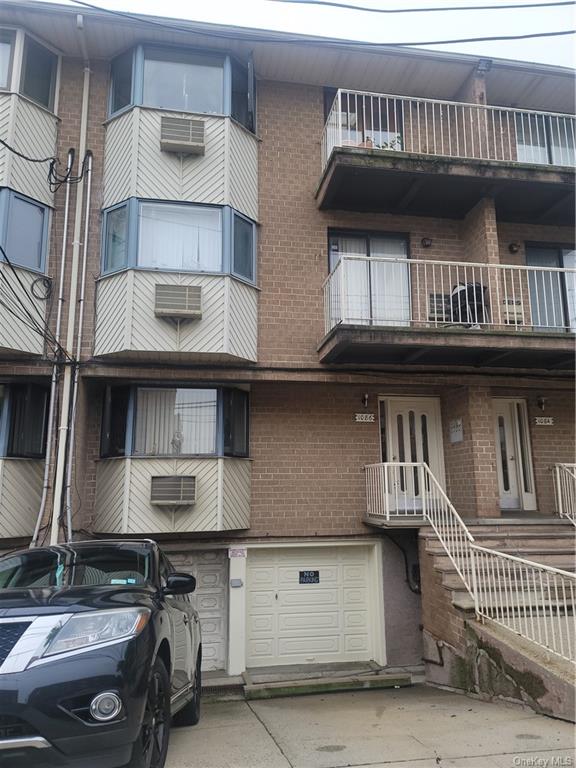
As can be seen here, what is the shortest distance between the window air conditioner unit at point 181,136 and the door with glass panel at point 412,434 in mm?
5647

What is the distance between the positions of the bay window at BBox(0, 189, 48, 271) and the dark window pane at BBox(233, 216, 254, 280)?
3.19 meters

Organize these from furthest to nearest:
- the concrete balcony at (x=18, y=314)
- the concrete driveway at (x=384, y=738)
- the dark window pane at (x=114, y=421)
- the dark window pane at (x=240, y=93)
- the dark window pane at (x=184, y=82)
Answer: the dark window pane at (x=240, y=93)
the dark window pane at (x=184, y=82)
the dark window pane at (x=114, y=421)
the concrete balcony at (x=18, y=314)
the concrete driveway at (x=384, y=738)

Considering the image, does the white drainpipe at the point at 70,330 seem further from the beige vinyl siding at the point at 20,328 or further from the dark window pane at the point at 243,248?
the dark window pane at the point at 243,248

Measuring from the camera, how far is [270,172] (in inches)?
Answer: 416

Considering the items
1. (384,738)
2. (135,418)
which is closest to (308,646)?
(135,418)

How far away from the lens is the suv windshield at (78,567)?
4527 millimetres

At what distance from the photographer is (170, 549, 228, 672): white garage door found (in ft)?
30.9

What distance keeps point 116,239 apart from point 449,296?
5.94 m

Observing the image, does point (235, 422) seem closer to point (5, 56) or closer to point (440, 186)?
point (440, 186)

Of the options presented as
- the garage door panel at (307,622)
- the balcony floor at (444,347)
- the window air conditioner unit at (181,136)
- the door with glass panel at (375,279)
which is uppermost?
the window air conditioner unit at (181,136)

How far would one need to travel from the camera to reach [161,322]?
29.6ft

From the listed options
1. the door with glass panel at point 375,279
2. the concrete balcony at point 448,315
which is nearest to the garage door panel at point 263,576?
the concrete balcony at point 448,315

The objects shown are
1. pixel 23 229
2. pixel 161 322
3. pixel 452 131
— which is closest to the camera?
pixel 161 322

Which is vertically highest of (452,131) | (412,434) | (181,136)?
(452,131)
